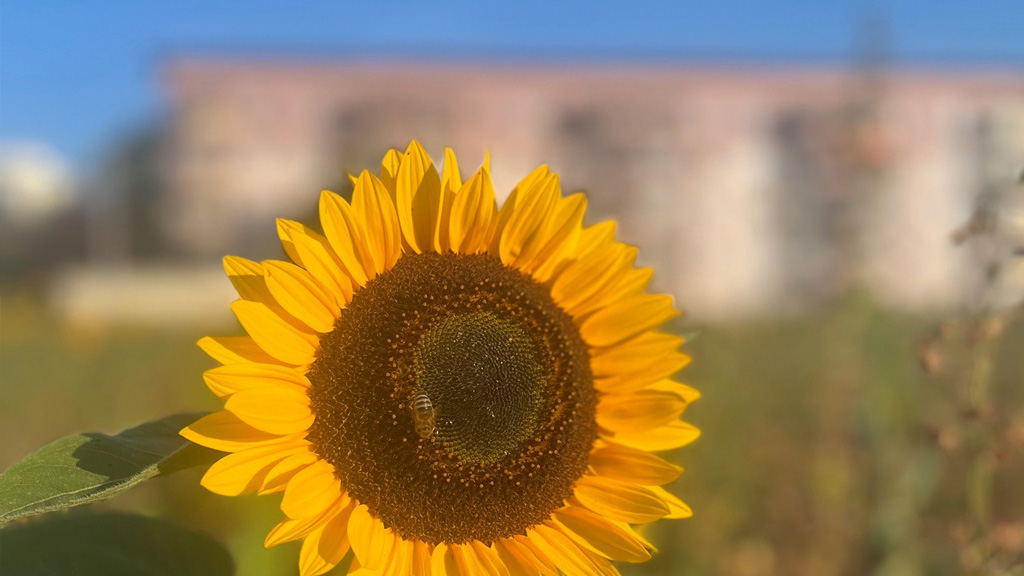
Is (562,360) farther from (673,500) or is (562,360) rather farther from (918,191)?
(918,191)

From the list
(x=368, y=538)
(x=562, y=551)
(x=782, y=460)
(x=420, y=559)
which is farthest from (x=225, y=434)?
(x=782, y=460)

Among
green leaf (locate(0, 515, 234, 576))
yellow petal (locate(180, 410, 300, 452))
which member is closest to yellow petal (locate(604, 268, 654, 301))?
yellow petal (locate(180, 410, 300, 452))

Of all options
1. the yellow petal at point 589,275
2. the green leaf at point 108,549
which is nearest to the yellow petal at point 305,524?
the green leaf at point 108,549

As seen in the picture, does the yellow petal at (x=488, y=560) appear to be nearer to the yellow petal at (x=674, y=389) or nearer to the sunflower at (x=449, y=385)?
the sunflower at (x=449, y=385)

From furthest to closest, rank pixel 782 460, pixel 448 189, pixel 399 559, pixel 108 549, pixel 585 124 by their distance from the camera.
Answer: pixel 585 124
pixel 782 460
pixel 448 189
pixel 399 559
pixel 108 549

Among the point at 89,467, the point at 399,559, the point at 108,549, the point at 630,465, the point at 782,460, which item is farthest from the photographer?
the point at 782,460

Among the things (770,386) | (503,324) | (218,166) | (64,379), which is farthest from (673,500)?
(218,166)

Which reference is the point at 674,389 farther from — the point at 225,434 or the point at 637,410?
the point at 225,434
